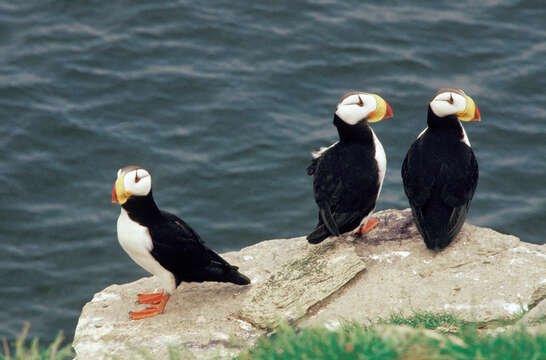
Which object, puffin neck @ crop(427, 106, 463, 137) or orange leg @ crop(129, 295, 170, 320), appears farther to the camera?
puffin neck @ crop(427, 106, 463, 137)

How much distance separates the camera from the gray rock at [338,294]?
5801mm

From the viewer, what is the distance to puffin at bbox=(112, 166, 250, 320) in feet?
20.0

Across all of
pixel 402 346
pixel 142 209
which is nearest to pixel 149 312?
pixel 142 209

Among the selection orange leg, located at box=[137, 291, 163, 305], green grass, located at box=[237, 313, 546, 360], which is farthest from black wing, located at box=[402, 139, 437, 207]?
green grass, located at box=[237, 313, 546, 360]

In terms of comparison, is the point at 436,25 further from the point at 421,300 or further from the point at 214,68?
the point at 421,300

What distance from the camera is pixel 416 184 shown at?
255 inches

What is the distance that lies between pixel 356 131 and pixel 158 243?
1.64m

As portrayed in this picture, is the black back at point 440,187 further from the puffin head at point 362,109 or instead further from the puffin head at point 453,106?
the puffin head at point 362,109

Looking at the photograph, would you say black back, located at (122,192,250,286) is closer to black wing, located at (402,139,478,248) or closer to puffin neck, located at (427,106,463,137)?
black wing, located at (402,139,478,248)

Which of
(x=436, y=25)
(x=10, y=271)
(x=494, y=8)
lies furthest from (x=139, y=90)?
(x=494, y=8)

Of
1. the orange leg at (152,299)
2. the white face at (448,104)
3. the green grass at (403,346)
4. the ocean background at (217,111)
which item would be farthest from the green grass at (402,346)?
the ocean background at (217,111)

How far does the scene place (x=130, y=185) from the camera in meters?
6.04

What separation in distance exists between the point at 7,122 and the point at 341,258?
677 cm

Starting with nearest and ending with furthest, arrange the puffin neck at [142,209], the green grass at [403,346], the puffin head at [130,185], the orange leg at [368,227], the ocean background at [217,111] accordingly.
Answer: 1. the green grass at [403,346]
2. the puffin head at [130,185]
3. the puffin neck at [142,209]
4. the orange leg at [368,227]
5. the ocean background at [217,111]
